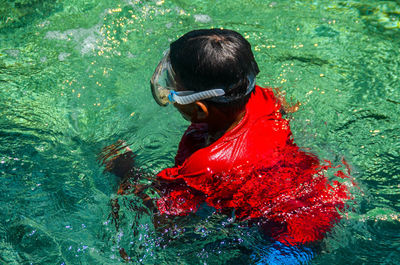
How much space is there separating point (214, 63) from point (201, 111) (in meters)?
0.33

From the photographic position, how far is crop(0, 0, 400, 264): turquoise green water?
2.73 meters

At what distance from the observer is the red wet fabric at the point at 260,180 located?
7.37 feet

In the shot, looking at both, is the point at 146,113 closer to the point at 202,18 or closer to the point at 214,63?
the point at 202,18

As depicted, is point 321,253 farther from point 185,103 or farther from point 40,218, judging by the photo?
point 40,218

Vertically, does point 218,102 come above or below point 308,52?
above

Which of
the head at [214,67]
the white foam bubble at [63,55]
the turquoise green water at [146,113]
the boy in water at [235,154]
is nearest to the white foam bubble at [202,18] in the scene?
the turquoise green water at [146,113]

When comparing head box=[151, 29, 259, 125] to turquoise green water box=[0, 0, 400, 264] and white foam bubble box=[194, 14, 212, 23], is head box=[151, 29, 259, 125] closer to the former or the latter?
turquoise green water box=[0, 0, 400, 264]

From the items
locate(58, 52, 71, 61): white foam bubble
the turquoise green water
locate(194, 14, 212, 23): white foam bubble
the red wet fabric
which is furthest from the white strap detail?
locate(194, 14, 212, 23): white foam bubble

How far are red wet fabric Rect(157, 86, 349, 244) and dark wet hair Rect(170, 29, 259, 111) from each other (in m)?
0.26

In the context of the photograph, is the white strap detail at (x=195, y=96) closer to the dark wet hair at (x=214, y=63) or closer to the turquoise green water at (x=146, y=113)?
the dark wet hair at (x=214, y=63)

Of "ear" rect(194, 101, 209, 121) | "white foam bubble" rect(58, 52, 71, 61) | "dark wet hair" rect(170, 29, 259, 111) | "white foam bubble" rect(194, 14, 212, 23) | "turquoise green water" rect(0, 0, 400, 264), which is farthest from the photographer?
"white foam bubble" rect(194, 14, 212, 23)

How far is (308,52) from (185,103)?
7.42 feet

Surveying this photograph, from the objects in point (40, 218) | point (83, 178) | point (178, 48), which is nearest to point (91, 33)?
point (83, 178)

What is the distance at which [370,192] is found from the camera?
2777mm
